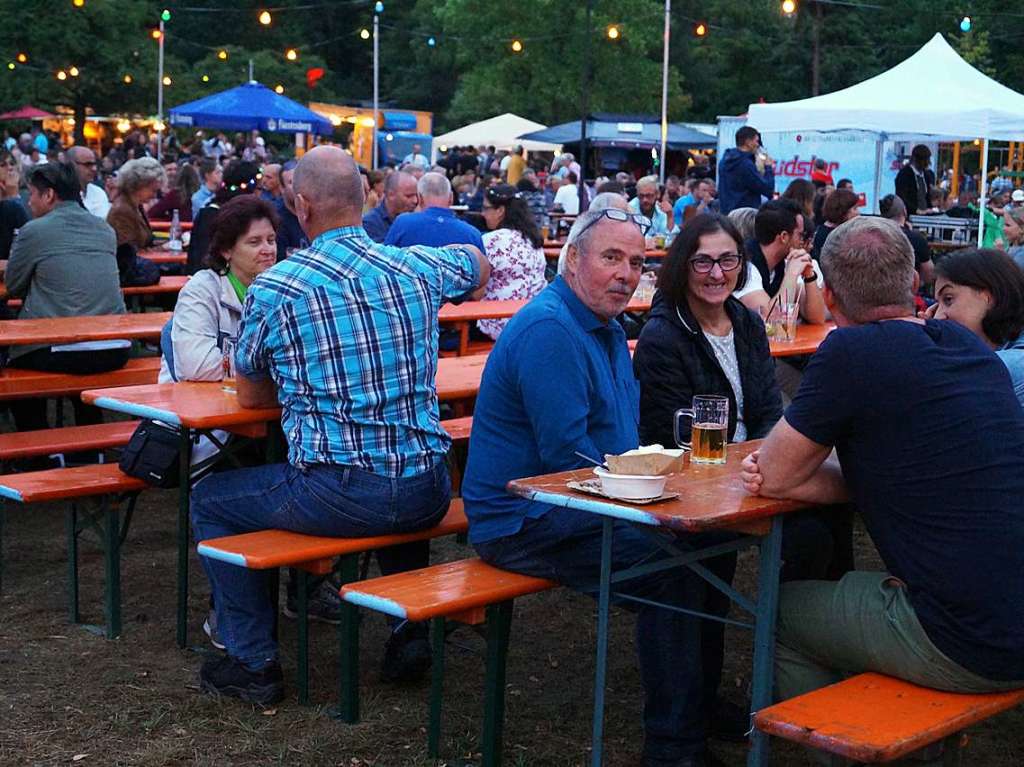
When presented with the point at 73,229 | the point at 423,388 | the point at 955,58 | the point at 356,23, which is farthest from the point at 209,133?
the point at 423,388

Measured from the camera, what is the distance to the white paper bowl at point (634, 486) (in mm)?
3092

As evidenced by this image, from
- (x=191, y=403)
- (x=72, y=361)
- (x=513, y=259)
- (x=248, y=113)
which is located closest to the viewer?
(x=191, y=403)

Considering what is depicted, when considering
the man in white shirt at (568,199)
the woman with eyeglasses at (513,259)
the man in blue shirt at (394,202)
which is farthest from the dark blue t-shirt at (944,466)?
the man in white shirt at (568,199)

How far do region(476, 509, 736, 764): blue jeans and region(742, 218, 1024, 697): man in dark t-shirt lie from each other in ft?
1.59

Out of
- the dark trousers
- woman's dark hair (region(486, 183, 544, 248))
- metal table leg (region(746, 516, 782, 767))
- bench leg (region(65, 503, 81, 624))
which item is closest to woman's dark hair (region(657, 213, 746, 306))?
metal table leg (region(746, 516, 782, 767))

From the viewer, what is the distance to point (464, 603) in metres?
3.42

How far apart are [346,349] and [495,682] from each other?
39.4 inches

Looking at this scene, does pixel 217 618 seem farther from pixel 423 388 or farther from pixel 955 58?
pixel 955 58

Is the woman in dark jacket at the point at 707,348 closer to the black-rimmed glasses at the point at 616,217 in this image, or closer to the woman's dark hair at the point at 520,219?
the black-rimmed glasses at the point at 616,217

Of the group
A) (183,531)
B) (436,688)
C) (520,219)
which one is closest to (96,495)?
(183,531)

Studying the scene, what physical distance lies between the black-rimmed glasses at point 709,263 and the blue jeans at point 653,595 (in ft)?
3.00

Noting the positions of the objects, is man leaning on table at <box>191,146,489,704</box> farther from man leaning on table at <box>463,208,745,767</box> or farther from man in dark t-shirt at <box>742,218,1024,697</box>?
man in dark t-shirt at <box>742,218,1024,697</box>

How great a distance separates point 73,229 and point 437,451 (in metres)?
3.29

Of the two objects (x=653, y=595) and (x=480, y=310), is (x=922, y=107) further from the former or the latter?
(x=653, y=595)
